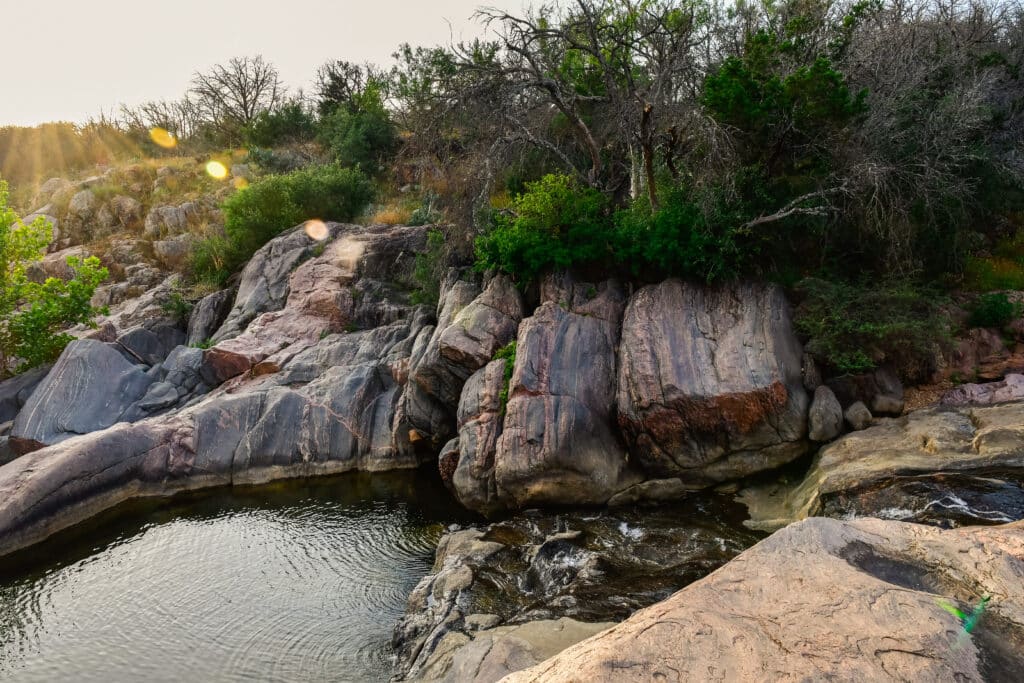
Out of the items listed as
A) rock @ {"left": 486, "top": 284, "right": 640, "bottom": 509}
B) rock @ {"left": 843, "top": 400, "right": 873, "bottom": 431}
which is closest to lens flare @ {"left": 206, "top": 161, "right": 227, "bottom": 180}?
rock @ {"left": 486, "top": 284, "right": 640, "bottom": 509}

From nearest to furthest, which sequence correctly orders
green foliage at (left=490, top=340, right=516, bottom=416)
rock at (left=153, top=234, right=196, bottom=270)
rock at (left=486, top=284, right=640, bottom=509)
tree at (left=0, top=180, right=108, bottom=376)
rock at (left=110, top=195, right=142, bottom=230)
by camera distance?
rock at (left=486, top=284, right=640, bottom=509) < green foliage at (left=490, top=340, right=516, bottom=416) < tree at (left=0, top=180, right=108, bottom=376) < rock at (left=153, top=234, right=196, bottom=270) < rock at (left=110, top=195, right=142, bottom=230)

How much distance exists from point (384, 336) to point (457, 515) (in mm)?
8249

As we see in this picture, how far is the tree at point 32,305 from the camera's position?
2003 centimetres

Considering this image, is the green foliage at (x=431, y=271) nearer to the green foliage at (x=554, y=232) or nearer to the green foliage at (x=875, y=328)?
the green foliage at (x=554, y=232)

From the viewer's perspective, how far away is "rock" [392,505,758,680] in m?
7.96

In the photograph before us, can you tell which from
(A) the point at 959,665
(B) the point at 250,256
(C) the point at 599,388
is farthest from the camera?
(B) the point at 250,256

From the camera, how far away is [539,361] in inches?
500

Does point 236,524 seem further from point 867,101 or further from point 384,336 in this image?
point 867,101

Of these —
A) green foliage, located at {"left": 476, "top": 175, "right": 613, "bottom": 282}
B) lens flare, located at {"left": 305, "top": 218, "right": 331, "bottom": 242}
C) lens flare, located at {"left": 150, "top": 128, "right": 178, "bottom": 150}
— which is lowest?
green foliage, located at {"left": 476, "top": 175, "right": 613, "bottom": 282}

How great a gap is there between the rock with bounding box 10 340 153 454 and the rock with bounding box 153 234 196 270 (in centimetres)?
1107

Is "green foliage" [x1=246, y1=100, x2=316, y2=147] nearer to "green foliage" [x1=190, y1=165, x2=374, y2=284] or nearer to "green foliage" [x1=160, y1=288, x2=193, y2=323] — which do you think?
"green foliage" [x1=190, y1=165, x2=374, y2=284]

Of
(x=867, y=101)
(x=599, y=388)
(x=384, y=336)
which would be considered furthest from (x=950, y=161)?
(x=384, y=336)

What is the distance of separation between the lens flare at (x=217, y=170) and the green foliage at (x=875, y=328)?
3573 centimetres

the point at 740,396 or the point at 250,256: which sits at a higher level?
the point at 250,256
